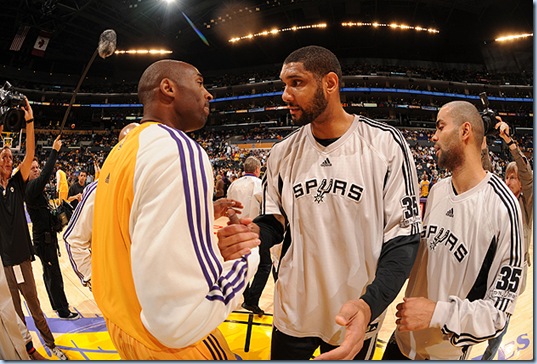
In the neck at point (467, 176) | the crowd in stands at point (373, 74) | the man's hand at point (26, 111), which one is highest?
the crowd in stands at point (373, 74)

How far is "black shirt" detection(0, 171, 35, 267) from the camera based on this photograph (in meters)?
2.97

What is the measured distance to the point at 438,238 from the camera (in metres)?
1.48

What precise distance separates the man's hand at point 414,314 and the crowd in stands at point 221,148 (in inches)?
581

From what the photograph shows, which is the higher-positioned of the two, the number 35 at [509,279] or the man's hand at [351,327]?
the number 35 at [509,279]

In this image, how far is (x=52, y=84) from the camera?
32.8 meters

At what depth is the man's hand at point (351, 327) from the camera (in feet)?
2.73

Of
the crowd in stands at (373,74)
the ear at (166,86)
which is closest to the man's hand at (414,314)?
the ear at (166,86)

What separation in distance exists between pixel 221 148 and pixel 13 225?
75.6ft

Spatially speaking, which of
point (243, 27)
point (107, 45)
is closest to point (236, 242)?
point (107, 45)

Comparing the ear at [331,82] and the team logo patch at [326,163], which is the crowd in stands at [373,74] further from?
the team logo patch at [326,163]

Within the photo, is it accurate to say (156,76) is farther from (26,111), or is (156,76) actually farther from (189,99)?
(26,111)

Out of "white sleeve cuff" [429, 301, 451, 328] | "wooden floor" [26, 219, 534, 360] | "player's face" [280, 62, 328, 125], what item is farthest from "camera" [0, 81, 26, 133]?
"white sleeve cuff" [429, 301, 451, 328]

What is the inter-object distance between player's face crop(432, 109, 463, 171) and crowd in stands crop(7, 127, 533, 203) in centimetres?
1427

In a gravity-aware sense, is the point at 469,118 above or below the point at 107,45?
below
